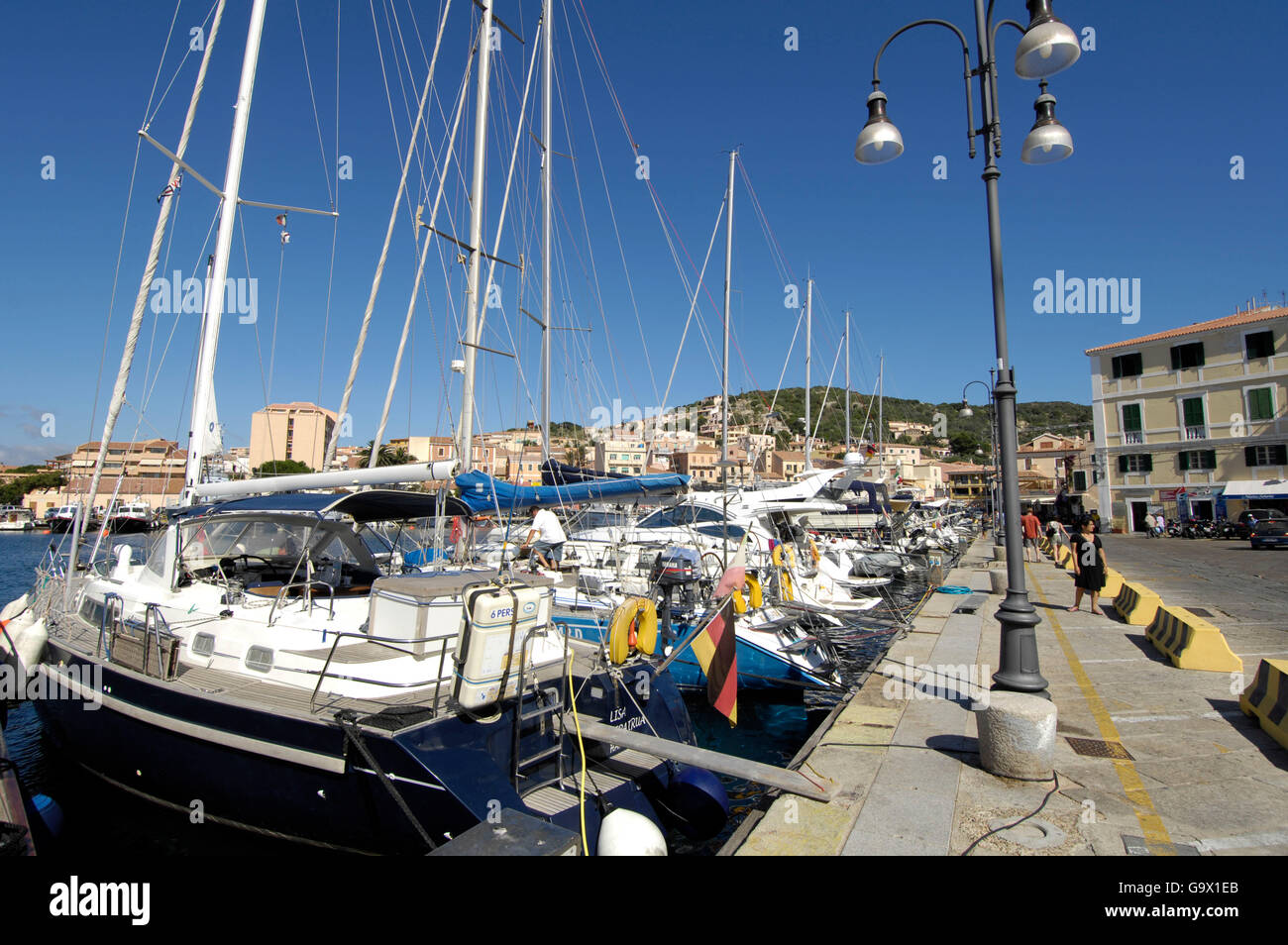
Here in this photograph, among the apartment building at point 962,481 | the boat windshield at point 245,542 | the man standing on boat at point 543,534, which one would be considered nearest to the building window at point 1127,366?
the man standing on boat at point 543,534

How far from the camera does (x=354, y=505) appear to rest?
28.6 ft

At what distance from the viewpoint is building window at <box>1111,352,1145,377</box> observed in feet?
137

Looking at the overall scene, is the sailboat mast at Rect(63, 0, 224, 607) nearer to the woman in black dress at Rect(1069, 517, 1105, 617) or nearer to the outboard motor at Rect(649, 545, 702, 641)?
the outboard motor at Rect(649, 545, 702, 641)

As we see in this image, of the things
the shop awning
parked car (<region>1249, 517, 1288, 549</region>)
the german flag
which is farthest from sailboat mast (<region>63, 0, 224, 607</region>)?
the shop awning

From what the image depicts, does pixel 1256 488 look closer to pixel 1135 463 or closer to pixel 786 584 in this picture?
pixel 1135 463

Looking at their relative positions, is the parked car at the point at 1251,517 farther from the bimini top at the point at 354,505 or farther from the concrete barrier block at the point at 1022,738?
the bimini top at the point at 354,505

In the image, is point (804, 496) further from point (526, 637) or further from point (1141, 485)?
point (1141, 485)

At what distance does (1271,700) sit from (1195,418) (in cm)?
4310

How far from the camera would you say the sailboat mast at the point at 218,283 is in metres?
9.81

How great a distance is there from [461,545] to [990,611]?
11194mm

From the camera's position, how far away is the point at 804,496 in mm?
21484
